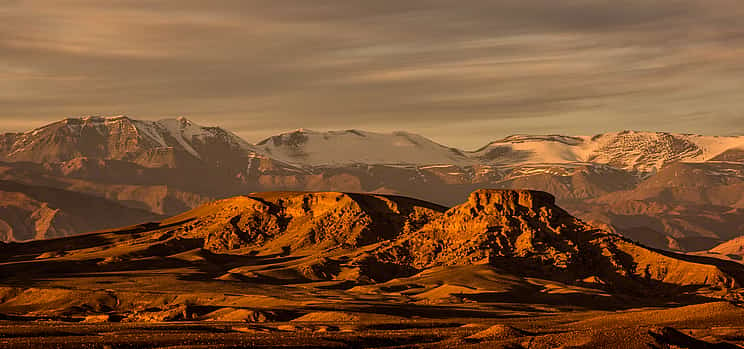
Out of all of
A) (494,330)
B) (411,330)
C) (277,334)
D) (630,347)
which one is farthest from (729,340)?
(277,334)

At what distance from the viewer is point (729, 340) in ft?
562

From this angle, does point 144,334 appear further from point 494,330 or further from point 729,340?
point 729,340

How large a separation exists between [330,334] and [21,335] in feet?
171

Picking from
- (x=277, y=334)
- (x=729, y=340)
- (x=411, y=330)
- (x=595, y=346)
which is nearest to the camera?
(x=595, y=346)

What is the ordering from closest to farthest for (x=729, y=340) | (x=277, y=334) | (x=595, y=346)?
(x=595, y=346) → (x=729, y=340) → (x=277, y=334)

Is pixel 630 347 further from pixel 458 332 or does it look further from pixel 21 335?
pixel 21 335

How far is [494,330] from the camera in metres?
176

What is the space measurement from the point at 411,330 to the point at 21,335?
2720 inches

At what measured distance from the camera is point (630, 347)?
15862cm

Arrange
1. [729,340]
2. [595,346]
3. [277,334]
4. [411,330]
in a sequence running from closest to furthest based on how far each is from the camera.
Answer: [595,346], [729,340], [277,334], [411,330]

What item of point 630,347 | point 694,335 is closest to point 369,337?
point 630,347

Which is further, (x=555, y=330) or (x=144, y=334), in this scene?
(x=555, y=330)

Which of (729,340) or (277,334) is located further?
(277,334)

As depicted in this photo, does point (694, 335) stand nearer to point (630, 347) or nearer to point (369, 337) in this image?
point (630, 347)
